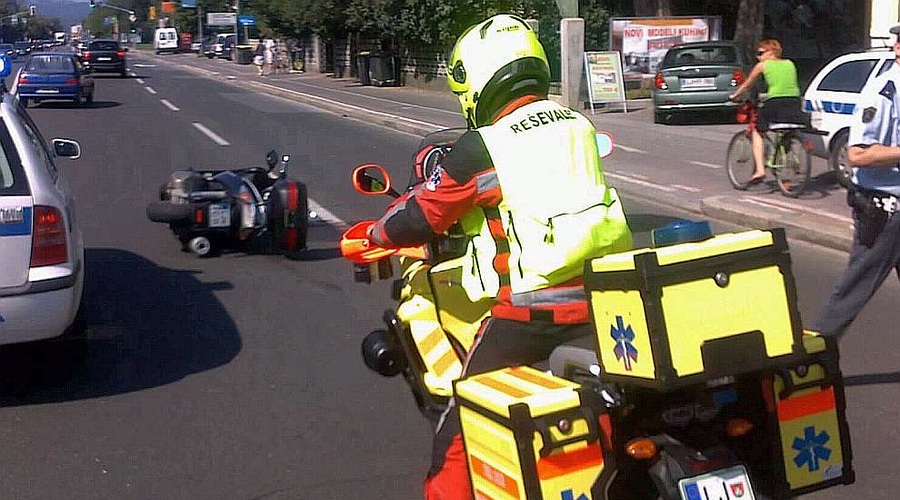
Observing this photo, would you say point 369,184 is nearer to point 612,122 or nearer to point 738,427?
point 738,427

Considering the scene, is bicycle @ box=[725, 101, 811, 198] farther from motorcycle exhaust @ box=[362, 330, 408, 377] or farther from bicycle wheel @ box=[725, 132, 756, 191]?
motorcycle exhaust @ box=[362, 330, 408, 377]

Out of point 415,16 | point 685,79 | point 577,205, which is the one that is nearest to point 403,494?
point 577,205

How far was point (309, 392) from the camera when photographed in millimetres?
6254

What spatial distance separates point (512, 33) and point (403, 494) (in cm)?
221

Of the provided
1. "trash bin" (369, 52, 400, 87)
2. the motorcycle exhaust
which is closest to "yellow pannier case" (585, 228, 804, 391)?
the motorcycle exhaust

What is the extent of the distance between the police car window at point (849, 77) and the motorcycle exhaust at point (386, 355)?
35.0 ft

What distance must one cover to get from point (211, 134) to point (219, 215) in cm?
1305

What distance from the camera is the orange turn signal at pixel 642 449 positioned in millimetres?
2883

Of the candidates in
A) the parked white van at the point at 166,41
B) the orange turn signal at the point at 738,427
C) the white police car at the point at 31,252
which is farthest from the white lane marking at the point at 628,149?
the parked white van at the point at 166,41

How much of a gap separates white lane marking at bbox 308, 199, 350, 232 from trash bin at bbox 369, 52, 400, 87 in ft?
88.2

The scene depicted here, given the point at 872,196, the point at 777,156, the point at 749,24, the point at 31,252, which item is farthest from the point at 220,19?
the point at 872,196

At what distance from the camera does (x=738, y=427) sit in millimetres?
3049

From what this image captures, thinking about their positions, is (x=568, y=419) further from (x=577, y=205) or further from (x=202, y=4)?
(x=202, y=4)

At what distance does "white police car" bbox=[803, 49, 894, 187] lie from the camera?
42.3ft
